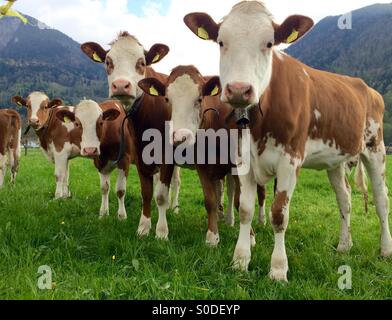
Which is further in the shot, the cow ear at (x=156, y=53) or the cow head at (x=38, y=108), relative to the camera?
the cow head at (x=38, y=108)

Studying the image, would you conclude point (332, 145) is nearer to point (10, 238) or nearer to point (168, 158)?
point (168, 158)

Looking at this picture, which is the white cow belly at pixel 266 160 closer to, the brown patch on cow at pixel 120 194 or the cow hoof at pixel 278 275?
the cow hoof at pixel 278 275

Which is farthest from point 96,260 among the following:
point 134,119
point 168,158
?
point 134,119

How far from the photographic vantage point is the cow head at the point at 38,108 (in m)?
10.6

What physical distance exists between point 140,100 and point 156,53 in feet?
2.73

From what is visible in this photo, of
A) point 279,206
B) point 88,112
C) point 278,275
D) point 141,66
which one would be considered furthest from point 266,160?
point 88,112

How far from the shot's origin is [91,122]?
26.8 ft

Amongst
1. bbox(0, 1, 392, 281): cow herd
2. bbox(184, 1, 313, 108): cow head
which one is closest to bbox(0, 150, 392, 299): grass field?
bbox(0, 1, 392, 281): cow herd

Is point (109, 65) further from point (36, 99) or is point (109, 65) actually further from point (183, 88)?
point (36, 99)

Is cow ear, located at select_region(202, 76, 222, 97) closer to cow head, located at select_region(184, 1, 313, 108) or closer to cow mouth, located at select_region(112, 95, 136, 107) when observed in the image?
cow mouth, located at select_region(112, 95, 136, 107)

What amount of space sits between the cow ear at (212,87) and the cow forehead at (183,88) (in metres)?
0.11

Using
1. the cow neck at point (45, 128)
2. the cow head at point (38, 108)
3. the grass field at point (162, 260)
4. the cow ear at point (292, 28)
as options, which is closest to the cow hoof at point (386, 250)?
the grass field at point (162, 260)

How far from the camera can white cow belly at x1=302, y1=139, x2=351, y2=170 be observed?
5117 millimetres

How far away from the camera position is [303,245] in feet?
19.9
